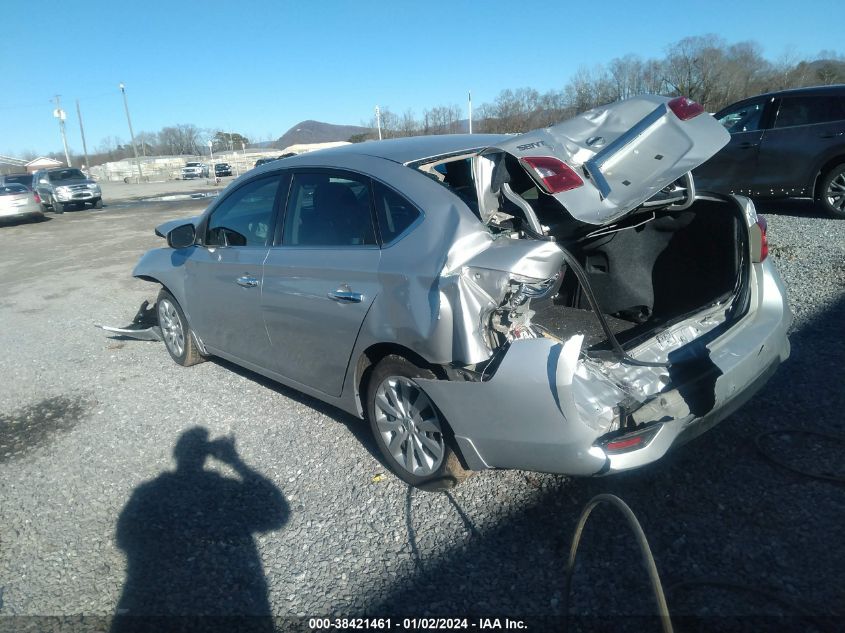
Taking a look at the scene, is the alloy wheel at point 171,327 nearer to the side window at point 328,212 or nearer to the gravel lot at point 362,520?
the gravel lot at point 362,520

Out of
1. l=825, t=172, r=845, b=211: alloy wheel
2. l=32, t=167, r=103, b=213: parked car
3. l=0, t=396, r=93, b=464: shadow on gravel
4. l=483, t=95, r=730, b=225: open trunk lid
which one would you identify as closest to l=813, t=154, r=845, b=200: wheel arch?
l=825, t=172, r=845, b=211: alloy wheel

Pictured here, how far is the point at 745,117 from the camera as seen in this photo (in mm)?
9617

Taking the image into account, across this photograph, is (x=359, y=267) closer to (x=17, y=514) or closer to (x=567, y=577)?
(x=567, y=577)

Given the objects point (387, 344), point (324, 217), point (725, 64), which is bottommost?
point (387, 344)

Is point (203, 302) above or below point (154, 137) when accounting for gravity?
below

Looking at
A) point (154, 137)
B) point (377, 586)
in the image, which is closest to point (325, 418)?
point (377, 586)

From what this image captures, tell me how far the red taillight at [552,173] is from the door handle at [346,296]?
3.58 ft

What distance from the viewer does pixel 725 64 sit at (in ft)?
89.3

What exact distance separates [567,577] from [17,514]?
9.99 ft

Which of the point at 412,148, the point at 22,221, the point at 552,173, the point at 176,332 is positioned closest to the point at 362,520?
the point at 552,173

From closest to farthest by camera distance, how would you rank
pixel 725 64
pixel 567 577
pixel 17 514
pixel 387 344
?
pixel 567 577 → pixel 387 344 → pixel 17 514 → pixel 725 64

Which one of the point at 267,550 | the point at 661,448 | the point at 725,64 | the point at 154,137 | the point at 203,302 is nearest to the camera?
the point at 661,448

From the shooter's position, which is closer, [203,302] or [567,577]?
[567,577]

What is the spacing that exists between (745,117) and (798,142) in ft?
3.15
